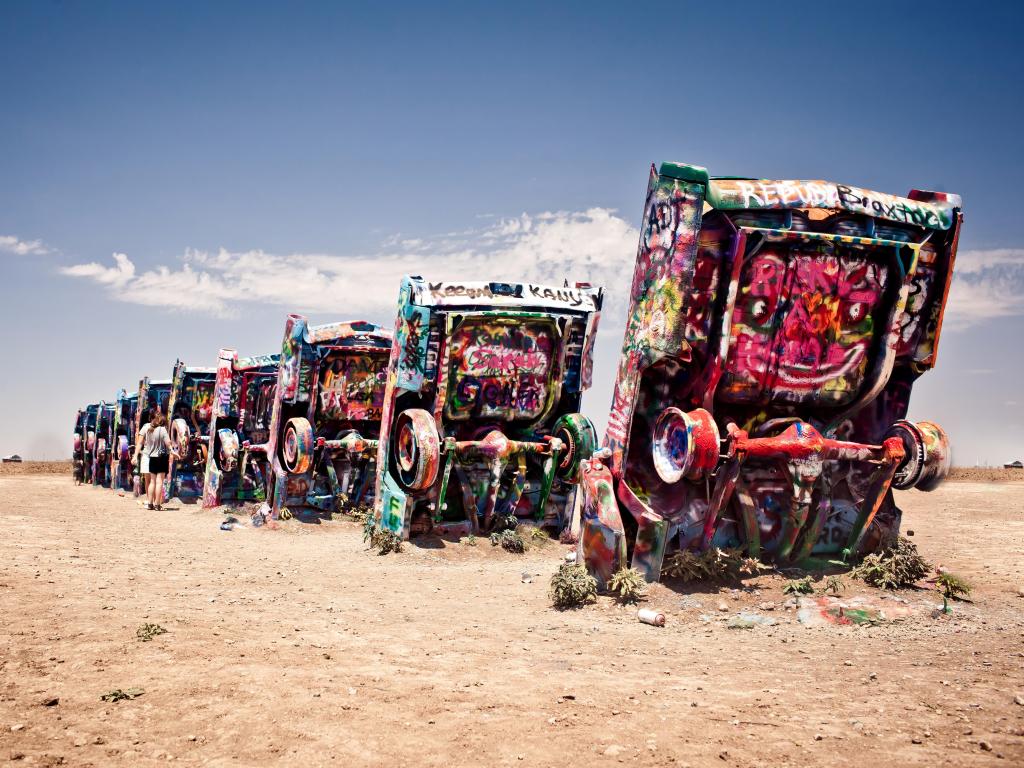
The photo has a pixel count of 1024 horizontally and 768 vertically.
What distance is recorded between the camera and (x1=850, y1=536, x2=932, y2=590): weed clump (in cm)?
624

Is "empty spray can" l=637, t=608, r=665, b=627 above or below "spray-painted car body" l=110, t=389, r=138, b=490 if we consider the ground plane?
above

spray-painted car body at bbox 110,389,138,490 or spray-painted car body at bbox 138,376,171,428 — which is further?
spray-painted car body at bbox 110,389,138,490

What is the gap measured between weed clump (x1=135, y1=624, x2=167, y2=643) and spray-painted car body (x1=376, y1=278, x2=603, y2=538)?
13.1 ft

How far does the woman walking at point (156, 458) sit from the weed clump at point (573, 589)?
37.1ft

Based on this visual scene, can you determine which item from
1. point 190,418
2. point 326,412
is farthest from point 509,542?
point 190,418

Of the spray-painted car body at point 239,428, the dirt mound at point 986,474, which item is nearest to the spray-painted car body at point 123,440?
the spray-painted car body at point 239,428

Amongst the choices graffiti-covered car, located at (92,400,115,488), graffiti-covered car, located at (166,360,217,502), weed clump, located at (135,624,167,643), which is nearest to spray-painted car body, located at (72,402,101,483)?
graffiti-covered car, located at (92,400,115,488)

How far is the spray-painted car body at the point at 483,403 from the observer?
948 cm

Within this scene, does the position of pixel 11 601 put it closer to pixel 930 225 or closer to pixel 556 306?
pixel 556 306

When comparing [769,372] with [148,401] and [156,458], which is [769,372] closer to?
[156,458]

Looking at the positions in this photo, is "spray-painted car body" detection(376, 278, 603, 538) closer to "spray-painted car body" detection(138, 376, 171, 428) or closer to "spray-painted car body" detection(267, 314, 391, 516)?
"spray-painted car body" detection(267, 314, 391, 516)

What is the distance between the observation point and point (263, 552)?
991 centimetres

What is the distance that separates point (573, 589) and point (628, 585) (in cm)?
42

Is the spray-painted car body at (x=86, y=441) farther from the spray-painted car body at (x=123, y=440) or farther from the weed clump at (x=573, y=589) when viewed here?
the weed clump at (x=573, y=589)
